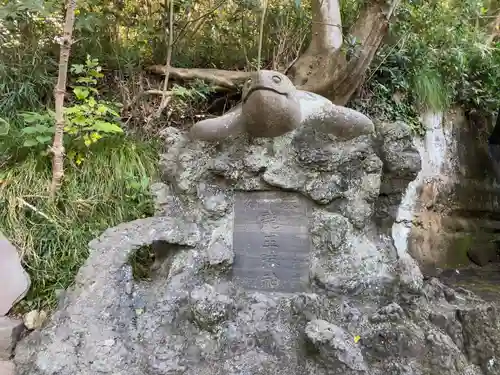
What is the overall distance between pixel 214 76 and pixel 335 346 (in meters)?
2.63

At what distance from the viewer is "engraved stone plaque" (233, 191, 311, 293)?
2.18 m

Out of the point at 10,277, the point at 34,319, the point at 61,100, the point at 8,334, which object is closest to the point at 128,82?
the point at 61,100

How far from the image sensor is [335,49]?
11.8 feet

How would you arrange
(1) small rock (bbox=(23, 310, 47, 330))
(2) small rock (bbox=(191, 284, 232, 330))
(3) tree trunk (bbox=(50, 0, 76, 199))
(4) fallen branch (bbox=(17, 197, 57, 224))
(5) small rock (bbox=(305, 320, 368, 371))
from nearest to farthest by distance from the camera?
(5) small rock (bbox=(305, 320, 368, 371)) < (2) small rock (bbox=(191, 284, 232, 330)) < (1) small rock (bbox=(23, 310, 47, 330)) < (3) tree trunk (bbox=(50, 0, 76, 199)) < (4) fallen branch (bbox=(17, 197, 57, 224))

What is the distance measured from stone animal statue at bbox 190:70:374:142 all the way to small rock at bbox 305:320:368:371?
971 mm

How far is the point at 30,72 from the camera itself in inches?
138

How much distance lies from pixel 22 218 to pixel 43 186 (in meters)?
0.24

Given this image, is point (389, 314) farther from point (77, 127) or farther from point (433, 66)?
point (433, 66)

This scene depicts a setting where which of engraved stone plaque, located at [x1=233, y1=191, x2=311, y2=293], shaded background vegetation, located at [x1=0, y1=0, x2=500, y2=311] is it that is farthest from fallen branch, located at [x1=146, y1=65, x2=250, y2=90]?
engraved stone plaque, located at [x1=233, y1=191, x2=311, y2=293]

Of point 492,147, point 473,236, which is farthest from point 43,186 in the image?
point 492,147

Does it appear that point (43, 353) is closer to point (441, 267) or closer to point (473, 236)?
point (441, 267)

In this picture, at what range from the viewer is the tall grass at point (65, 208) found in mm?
2850

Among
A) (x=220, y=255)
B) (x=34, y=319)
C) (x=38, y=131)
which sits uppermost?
→ (x=38, y=131)

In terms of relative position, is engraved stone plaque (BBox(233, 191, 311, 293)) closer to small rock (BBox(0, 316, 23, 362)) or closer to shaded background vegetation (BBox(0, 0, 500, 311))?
shaded background vegetation (BBox(0, 0, 500, 311))
